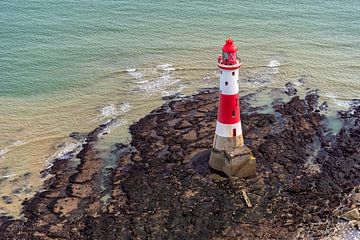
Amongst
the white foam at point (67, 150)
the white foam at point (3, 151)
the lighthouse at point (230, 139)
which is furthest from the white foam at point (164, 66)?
the lighthouse at point (230, 139)

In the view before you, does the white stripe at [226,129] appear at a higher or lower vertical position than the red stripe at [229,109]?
lower

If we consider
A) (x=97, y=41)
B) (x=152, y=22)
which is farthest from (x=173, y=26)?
(x=97, y=41)

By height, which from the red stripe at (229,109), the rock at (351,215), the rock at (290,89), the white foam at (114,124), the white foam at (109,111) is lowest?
the rock at (351,215)

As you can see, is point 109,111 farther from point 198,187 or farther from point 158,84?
point 198,187

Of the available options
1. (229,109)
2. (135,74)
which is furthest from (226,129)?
(135,74)

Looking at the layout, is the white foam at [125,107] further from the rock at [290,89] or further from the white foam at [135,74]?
the rock at [290,89]

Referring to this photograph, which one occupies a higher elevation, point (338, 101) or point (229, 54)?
point (229, 54)

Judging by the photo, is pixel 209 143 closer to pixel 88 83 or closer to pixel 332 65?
pixel 88 83
